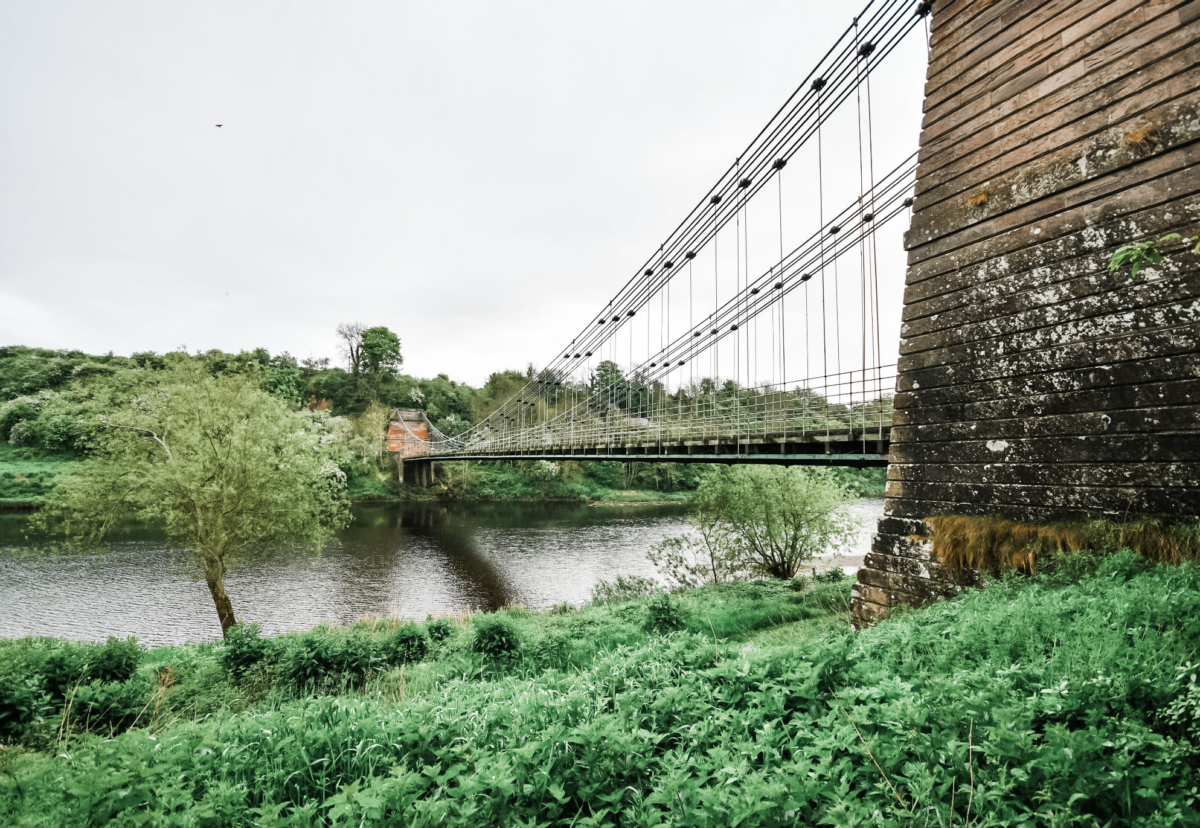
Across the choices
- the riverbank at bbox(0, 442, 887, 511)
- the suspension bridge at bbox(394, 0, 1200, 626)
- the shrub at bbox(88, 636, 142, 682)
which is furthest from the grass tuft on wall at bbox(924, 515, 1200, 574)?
the riverbank at bbox(0, 442, 887, 511)

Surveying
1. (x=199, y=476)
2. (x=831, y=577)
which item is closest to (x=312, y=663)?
(x=199, y=476)

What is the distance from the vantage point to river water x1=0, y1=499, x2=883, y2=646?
11414 mm

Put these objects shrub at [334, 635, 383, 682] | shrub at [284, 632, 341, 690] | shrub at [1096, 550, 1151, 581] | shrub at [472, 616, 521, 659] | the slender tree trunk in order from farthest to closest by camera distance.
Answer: the slender tree trunk, shrub at [472, 616, 521, 659], shrub at [334, 635, 383, 682], shrub at [284, 632, 341, 690], shrub at [1096, 550, 1151, 581]

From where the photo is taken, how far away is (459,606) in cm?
1321

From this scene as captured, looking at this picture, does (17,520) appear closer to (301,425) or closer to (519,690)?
(301,425)

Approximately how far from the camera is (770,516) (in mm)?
12703

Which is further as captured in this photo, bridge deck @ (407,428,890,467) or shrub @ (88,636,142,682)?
bridge deck @ (407,428,890,467)

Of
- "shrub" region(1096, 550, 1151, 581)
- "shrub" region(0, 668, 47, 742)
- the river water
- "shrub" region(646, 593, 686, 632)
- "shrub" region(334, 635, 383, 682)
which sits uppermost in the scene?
"shrub" region(1096, 550, 1151, 581)

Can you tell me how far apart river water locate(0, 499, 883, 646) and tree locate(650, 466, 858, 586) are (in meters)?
1.32

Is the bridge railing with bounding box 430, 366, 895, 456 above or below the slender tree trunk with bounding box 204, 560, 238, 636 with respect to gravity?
above

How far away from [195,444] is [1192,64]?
13.2 m

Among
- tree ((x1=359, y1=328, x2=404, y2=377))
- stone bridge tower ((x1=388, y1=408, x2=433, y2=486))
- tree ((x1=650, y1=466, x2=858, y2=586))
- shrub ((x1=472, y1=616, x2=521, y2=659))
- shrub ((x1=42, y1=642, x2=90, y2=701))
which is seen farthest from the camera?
tree ((x1=359, y1=328, x2=404, y2=377))

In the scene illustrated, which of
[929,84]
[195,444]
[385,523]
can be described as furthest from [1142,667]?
[385,523]

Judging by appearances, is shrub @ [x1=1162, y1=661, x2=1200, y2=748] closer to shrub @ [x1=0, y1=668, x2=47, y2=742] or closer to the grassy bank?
shrub @ [x1=0, y1=668, x2=47, y2=742]
